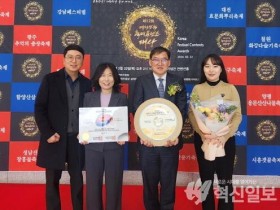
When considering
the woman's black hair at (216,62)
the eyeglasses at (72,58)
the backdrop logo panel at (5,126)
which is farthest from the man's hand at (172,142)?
the backdrop logo panel at (5,126)

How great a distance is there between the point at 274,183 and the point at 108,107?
1840mm

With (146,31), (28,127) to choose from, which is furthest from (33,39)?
(146,31)

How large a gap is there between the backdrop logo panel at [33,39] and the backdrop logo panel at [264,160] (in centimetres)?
217

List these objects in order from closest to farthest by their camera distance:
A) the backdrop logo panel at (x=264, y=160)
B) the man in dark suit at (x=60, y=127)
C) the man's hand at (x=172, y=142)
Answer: the man's hand at (x=172, y=142), the man in dark suit at (x=60, y=127), the backdrop logo panel at (x=264, y=160)

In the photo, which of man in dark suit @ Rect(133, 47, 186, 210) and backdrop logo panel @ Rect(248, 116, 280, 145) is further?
backdrop logo panel @ Rect(248, 116, 280, 145)

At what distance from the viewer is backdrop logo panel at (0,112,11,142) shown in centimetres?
285

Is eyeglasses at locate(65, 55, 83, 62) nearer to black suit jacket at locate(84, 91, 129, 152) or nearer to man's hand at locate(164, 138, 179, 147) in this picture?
black suit jacket at locate(84, 91, 129, 152)

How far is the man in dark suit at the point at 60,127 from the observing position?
6.82 feet

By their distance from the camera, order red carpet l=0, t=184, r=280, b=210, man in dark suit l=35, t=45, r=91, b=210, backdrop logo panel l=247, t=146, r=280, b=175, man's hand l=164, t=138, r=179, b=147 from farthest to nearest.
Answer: backdrop logo panel l=247, t=146, r=280, b=175, red carpet l=0, t=184, r=280, b=210, man in dark suit l=35, t=45, r=91, b=210, man's hand l=164, t=138, r=179, b=147

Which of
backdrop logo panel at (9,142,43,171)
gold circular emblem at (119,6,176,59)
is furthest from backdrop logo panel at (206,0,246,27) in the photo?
backdrop logo panel at (9,142,43,171)

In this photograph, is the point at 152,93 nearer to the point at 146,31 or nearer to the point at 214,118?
the point at 214,118

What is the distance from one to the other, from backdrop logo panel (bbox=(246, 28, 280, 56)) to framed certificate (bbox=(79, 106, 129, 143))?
155 centimetres

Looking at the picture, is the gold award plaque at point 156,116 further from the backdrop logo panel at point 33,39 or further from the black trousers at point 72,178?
the backdrop logo panel at point 33,39

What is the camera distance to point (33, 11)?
9.44ft
